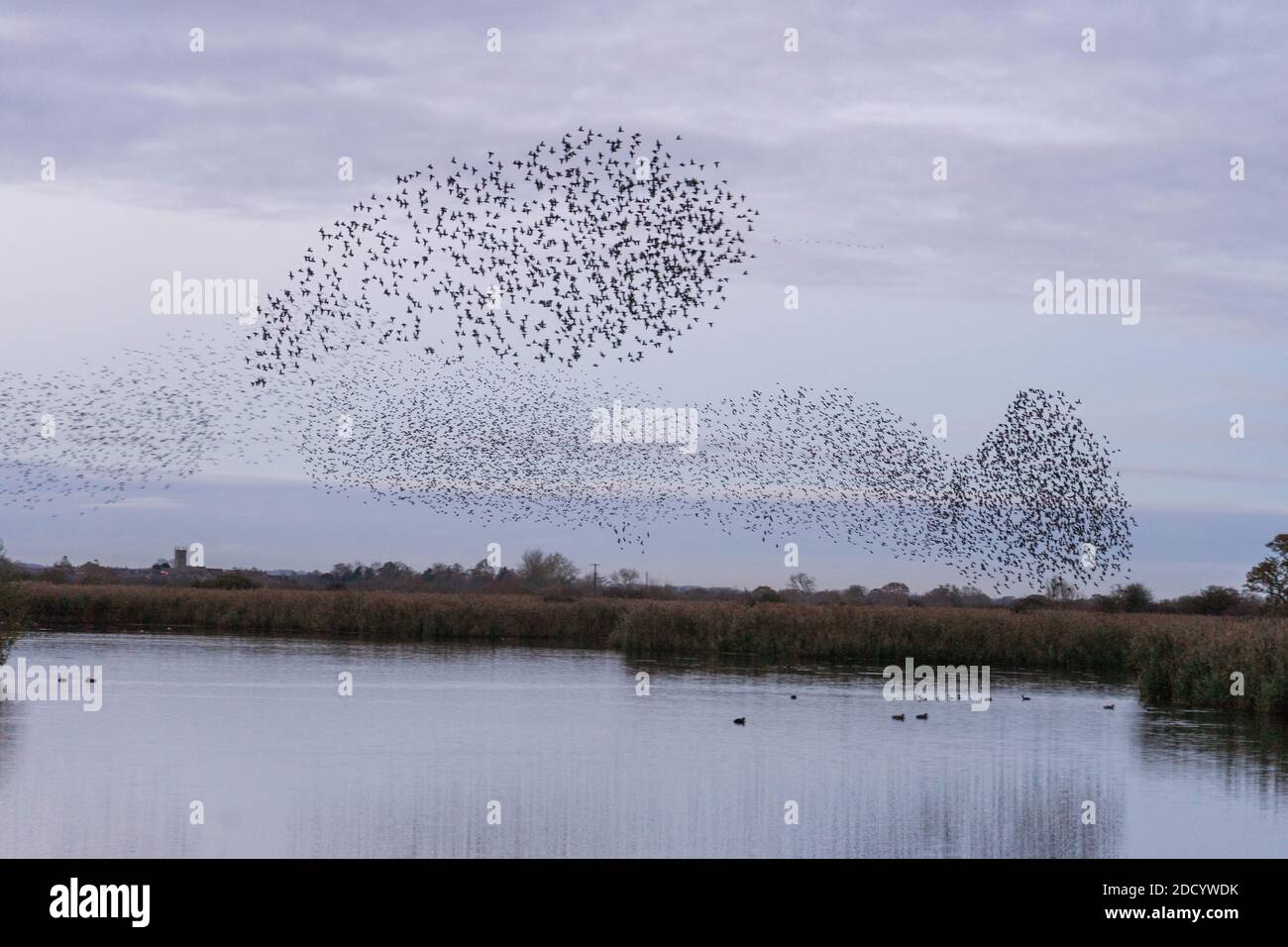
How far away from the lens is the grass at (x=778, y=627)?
3800 cm

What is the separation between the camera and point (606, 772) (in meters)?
24.6

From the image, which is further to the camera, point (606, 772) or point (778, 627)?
point (778, 627)

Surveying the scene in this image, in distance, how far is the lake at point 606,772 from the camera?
1872 cm

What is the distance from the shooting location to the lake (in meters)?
18.7

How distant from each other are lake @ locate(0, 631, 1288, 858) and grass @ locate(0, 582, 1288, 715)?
70.6 inches

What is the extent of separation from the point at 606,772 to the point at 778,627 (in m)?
32.2

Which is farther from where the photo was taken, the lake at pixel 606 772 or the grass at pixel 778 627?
the grass at pixel 778 627

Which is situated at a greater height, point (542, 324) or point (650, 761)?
point (542, 324)

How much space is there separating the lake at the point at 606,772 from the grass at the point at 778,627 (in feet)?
5.88
